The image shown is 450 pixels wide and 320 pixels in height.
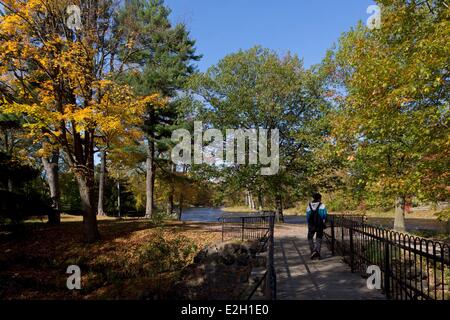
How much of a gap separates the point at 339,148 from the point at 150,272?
7920mm

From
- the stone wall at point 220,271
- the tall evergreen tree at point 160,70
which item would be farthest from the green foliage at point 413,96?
the tall evergreen tree at point 160,70

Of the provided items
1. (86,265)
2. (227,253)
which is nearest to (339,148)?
(227,253)

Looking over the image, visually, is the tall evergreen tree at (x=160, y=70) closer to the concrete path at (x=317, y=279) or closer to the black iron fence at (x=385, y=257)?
the concrete path at (x=317, y=279)

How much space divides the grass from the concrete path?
153 inches

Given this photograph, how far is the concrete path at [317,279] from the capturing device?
239 inches

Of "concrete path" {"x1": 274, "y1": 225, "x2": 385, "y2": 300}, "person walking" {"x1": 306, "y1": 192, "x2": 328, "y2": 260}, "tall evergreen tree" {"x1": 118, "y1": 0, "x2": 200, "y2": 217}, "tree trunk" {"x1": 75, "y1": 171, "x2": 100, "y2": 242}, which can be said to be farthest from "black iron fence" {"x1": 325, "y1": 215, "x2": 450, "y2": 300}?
"tall evergreen tree" {"x1": 118, "y1": 0, "x2": 200, "y2": 217}

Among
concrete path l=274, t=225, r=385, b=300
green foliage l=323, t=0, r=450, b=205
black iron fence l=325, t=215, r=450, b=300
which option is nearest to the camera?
black iron fence l=325, t=215, r=450, b=300

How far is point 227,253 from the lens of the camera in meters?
11.8

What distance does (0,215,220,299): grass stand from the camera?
10523mm

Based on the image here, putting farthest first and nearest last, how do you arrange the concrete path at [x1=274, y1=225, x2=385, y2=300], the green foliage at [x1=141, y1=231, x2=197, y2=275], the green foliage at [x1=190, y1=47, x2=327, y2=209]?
1. the green foliage at [x1=190, y1=47, x2=327, y2=209]
2. the green foliage at [x1=141, y1=231, x2=197, y2=275]
3. the concrete path at [x1=274, y1=225, x2=385, y2=300]

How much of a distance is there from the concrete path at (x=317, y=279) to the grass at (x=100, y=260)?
3889mm

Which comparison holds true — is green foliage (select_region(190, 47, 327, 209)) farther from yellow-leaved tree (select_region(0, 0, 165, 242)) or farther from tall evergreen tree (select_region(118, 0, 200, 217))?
yellow-leaved tree (select_region(0, 0, 165, 242))

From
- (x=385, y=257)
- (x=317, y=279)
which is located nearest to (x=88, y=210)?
(x=317, y=279)
